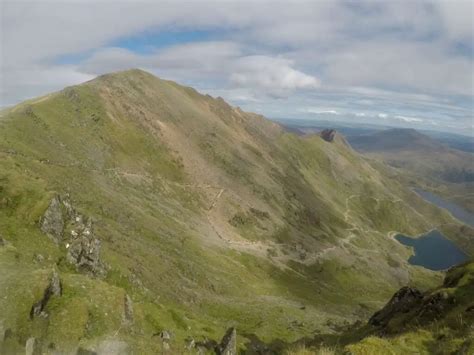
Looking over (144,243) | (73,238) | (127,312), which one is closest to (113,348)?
(127,312)

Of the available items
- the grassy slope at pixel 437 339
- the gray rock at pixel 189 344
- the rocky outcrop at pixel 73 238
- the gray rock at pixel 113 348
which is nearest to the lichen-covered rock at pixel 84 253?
the rocky outcrop at pixel 73 238

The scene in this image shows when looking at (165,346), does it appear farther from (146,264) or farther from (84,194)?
(84,194)

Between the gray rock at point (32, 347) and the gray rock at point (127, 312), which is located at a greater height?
the gray rock at point (32, 347)

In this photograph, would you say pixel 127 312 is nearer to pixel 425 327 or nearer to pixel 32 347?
pixel 32 347

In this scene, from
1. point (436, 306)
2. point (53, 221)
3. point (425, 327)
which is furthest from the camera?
point (53, 221)

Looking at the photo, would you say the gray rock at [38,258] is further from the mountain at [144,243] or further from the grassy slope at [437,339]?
the grassy slope at [437,339]

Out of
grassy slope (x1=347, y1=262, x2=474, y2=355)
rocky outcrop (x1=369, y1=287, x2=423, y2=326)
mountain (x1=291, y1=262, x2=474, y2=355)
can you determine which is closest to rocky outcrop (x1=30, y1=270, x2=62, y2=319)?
mountain (x1=291, y1=262, x2=474, y2=355)

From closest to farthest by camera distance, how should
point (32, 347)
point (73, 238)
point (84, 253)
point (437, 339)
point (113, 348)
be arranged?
1. point (437, 339)
2. point (32, 347)
3. point (113, 348)
4. point (84, 253)
5. point (73, 238)
